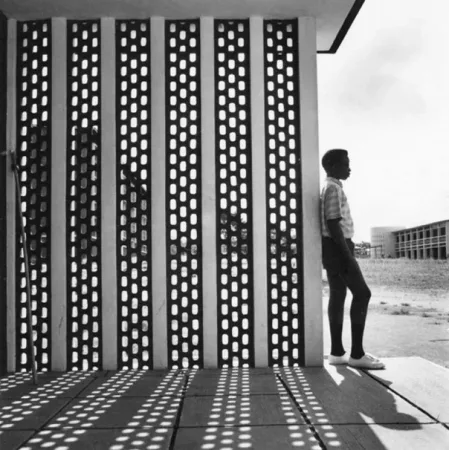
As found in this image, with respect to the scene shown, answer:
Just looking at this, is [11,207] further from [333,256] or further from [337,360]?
[337,360]

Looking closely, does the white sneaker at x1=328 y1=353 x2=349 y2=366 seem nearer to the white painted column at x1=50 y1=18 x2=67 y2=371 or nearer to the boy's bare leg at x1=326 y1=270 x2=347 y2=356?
the boy's bare leg at x1=326 y1=270 x2=347 y2=356

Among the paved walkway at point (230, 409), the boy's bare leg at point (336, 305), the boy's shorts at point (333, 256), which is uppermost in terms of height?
the boy's shorts at point (333, 256)

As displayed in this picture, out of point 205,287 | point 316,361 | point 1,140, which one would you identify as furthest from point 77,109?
point 316,361

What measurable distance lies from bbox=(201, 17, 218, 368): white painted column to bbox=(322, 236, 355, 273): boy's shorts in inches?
34.7

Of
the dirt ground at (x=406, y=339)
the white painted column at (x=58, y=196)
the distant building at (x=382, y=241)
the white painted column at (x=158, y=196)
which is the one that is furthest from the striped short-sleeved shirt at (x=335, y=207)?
the distant building at (x=382, y=241)

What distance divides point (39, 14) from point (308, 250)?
2.85 metres

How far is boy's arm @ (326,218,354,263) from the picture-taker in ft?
11.4

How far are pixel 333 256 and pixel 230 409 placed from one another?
1.55m

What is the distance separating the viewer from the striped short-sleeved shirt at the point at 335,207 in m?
3.46

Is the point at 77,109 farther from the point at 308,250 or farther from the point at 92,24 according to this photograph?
the point at 308,250

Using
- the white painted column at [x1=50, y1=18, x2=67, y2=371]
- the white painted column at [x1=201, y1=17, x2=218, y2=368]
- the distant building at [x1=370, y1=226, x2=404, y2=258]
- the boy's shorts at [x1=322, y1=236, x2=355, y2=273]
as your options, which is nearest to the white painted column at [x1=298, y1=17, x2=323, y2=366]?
the boy's shorts at [x1=322, y1=236, x2=355, y2=273]

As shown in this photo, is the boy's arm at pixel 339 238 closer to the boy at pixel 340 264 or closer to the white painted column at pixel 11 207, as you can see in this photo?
the boy at pixel 340 264

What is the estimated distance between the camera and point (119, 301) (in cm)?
362

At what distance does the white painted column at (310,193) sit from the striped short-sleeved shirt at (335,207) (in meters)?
0.09
